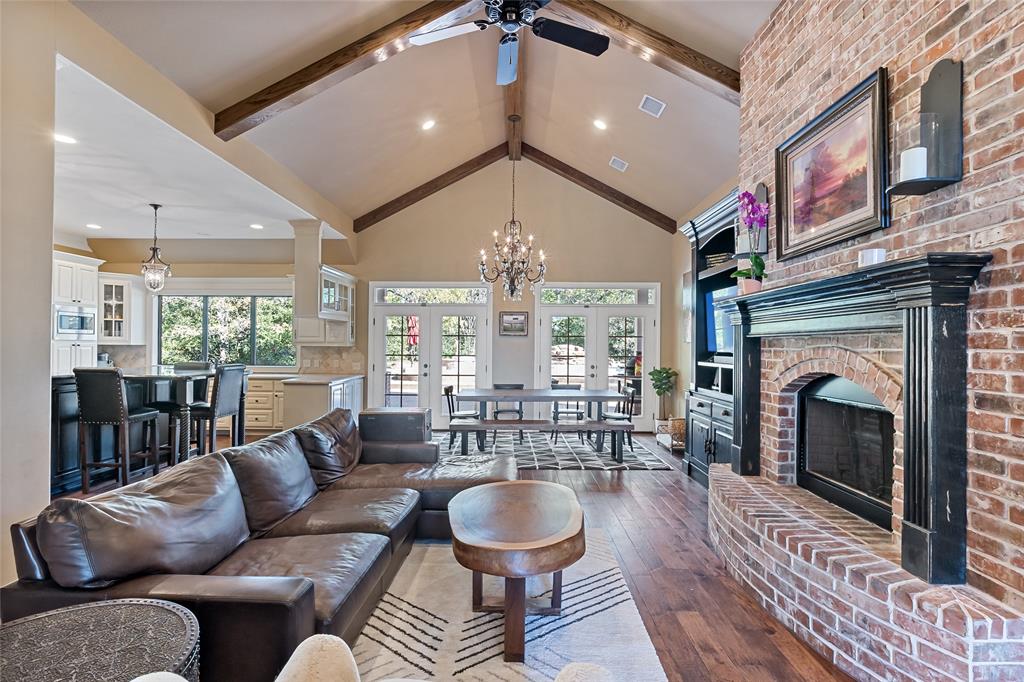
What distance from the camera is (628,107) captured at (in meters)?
4.77

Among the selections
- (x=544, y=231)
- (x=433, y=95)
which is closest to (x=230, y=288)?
(x=433, y=95)

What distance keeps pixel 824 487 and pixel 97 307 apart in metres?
8.50

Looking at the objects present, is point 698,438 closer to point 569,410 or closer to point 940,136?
point 569,410

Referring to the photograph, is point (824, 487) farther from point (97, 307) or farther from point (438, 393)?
point (97, 307)

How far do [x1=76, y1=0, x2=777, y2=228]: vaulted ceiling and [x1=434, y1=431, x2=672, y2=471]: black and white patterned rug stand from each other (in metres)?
3.17

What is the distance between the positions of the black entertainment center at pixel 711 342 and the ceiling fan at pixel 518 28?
174 cm

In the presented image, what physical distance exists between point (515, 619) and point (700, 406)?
11.2 ft

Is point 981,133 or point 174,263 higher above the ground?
point 174,263

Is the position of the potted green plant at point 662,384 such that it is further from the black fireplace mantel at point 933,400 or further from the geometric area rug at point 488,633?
the black fireplace mantel at point 933,400

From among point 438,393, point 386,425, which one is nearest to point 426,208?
point 438,393

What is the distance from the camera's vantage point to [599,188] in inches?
279

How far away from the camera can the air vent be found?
4480 millimetres

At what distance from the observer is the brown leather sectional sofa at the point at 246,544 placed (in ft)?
4.94

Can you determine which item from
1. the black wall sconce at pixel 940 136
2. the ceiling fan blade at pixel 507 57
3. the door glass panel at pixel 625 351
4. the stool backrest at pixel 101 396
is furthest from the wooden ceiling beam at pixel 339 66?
the door glass panel at pixel 625 351
